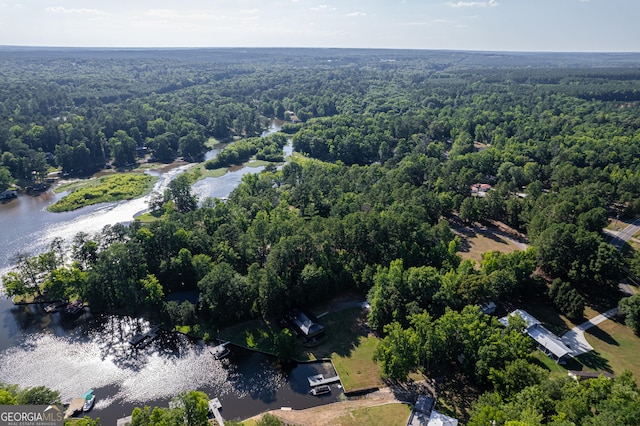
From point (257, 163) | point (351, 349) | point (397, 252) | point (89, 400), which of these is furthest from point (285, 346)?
point (257, 163)

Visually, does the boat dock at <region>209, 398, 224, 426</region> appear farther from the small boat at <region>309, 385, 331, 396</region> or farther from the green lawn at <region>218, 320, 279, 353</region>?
the small boat at <region>309, 385, 331, 396</region>

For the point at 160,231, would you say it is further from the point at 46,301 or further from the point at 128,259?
the point at 46,301

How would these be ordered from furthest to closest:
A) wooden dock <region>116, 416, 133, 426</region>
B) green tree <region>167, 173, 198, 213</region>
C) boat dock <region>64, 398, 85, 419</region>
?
green tree <region>167, 173, 198, 213</region>, boat dock <region>64, 398, 85, 419</region>, wooden dock <region>116, 416, 133, 426</region>

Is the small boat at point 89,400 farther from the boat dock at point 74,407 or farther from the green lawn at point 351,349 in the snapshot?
the green lawn at point 351,349

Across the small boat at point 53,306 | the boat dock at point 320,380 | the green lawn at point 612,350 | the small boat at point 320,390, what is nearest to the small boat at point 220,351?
the boat dock at point 320,380

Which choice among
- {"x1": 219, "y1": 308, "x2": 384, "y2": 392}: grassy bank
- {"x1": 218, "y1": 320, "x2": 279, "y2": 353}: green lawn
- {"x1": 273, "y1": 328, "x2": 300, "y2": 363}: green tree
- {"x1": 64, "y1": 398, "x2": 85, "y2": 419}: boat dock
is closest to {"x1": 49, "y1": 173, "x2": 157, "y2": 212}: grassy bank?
{"x1": 218, "y1": 320, "x2": 279, "y2": 353}: green lawn
